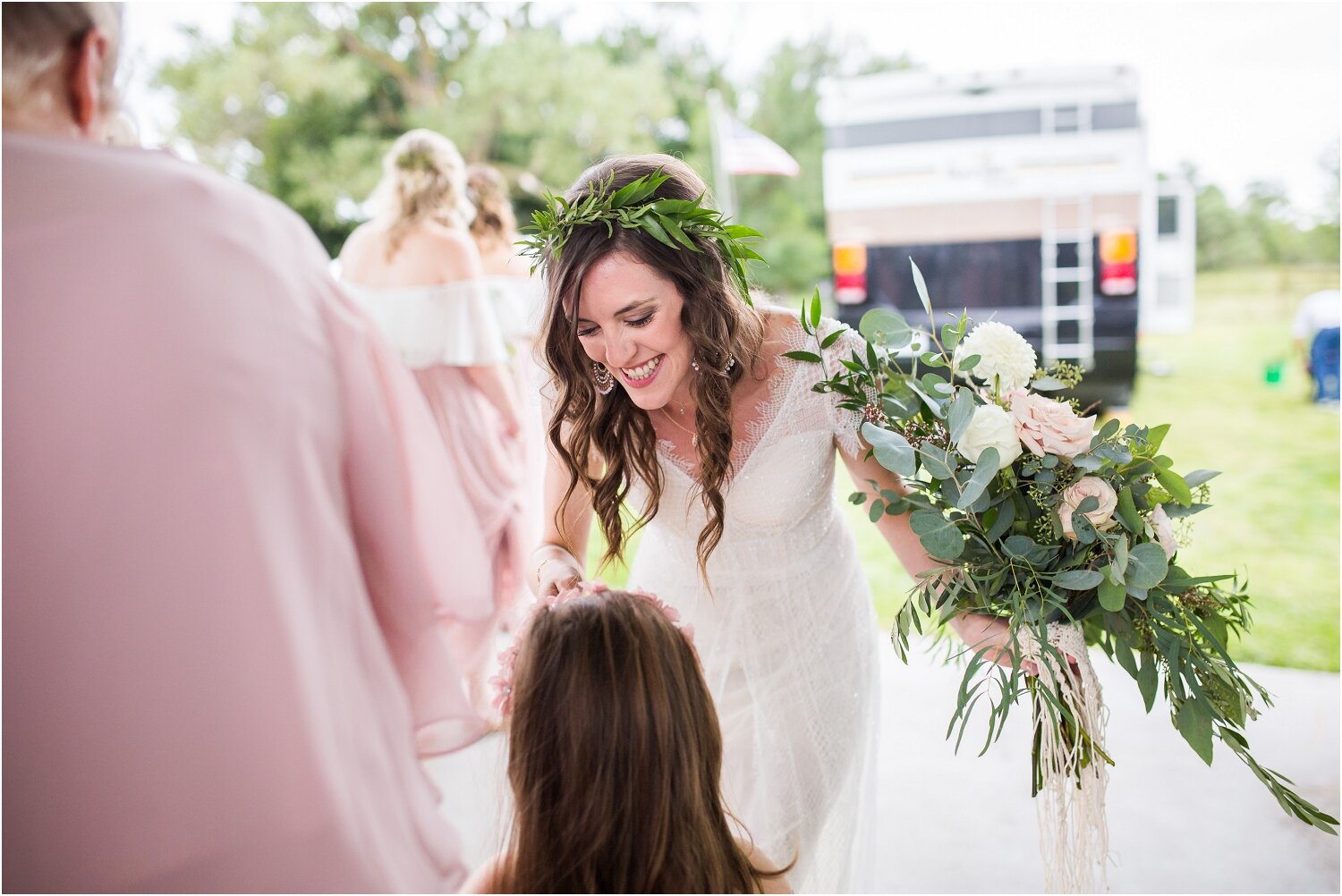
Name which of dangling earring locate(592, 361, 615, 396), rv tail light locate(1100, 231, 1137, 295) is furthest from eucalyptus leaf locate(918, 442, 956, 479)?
rv tail light locate(1100, 231, 1137, 295)

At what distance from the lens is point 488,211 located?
13.5ft

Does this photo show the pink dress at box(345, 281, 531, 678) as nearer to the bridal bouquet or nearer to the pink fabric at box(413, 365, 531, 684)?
the pink fabric at box(413, 365, 531, 684)

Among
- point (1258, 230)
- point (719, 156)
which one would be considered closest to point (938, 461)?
point (719, 156)

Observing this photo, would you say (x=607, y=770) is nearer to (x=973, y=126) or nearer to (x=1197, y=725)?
(x=1197, y=725)

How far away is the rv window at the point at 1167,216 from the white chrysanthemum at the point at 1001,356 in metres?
9.54

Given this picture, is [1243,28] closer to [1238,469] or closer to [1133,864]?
[1238,469]

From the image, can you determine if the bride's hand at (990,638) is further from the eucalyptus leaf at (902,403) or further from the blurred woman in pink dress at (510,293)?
the blurred woman in pink dress at (510,293)

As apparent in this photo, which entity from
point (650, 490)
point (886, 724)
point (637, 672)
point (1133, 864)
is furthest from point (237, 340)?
point (886, 724)

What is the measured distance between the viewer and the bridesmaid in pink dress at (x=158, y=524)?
0.92 meters

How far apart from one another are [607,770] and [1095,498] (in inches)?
32.0

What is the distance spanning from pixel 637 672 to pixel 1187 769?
236 cm

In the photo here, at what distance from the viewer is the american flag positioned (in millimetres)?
6985

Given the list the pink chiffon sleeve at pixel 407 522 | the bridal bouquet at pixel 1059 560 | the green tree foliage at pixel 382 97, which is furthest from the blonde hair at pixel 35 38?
the green tree foliage at pixel 382 97

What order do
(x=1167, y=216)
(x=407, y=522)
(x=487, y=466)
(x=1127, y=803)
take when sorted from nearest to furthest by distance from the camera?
(x=407, y=522) < (x=1127, y=803) < (x=487, y=466) < (x=1167, y=216)
